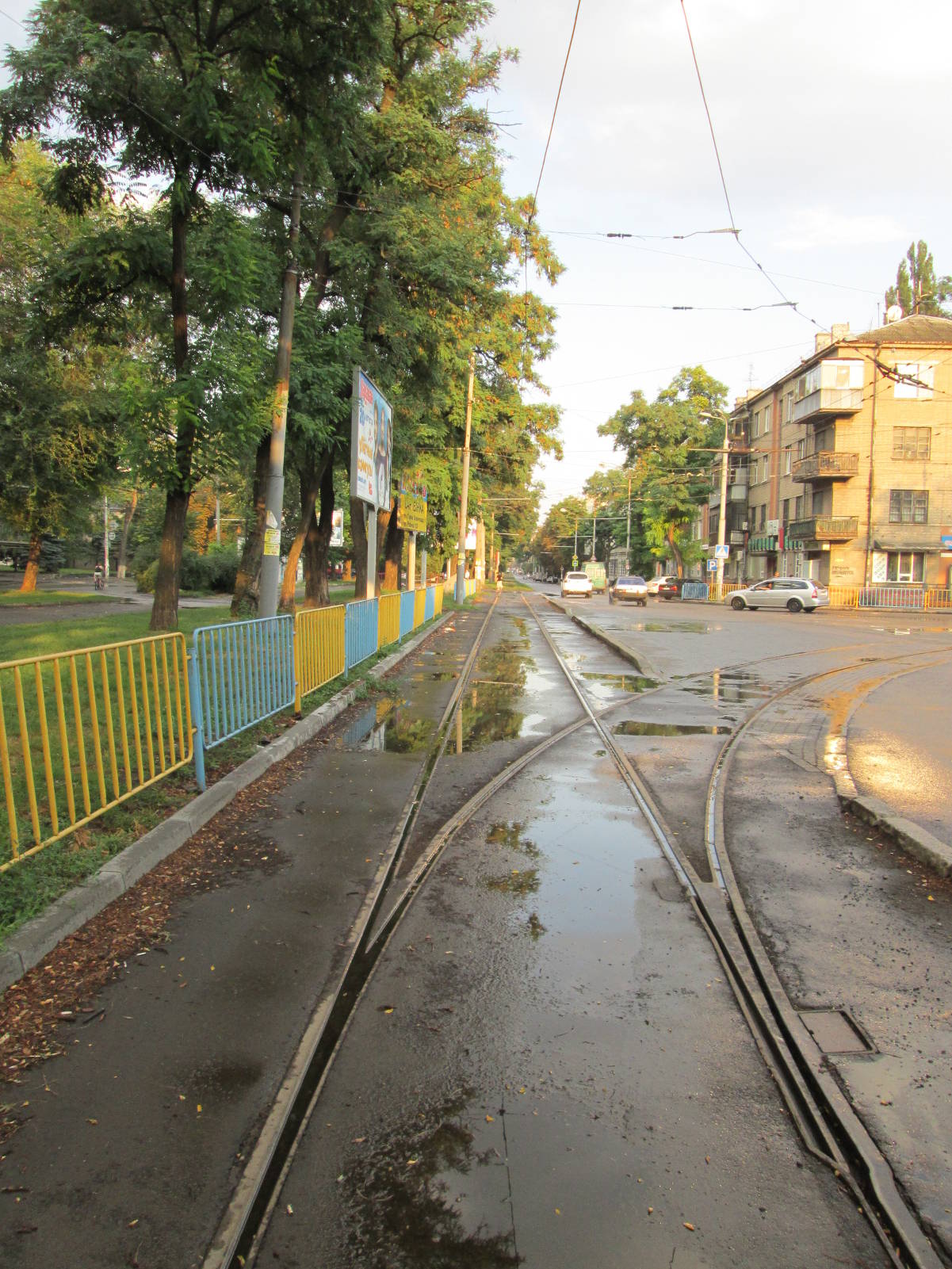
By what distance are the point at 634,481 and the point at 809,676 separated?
183ft

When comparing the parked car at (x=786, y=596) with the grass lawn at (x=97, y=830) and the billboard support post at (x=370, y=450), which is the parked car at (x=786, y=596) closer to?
the billboard support post at (x=370, y=450)

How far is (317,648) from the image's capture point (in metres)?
10.1

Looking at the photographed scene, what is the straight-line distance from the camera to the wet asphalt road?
2277 mm

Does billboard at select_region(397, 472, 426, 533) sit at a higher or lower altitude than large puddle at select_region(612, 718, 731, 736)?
higher

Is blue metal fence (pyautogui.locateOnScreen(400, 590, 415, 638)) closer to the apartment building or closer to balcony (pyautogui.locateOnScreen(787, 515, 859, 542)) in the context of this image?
balcony (pyautogui.locateOnScreen(787, 515, 859, 542))

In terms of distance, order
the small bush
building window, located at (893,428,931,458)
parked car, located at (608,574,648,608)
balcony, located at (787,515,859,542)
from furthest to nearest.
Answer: parked car, located at (608,574,648,608) < balcony, located at (787,515,859,542) < building window, located at (893,428,931,458) < the small bush

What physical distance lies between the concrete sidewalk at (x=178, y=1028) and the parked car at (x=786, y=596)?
37153 millimetres

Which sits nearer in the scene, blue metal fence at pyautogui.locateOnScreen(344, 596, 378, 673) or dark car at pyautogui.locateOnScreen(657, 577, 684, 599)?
blue metal fence at pyautogui.locateOnScreen(344, 596, 378, 673)

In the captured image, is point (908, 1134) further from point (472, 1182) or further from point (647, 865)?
point (647, 865)

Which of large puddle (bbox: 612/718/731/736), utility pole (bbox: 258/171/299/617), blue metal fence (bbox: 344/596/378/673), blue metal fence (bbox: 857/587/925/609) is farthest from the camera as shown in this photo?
blue metal fence (bbox: 857/587/925/609)

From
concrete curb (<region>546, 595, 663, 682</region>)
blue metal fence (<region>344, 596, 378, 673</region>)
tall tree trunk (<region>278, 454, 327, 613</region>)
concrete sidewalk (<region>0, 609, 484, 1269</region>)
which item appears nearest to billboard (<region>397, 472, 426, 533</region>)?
tall tree trunk (<region>278, 454, 327, 613</region>)

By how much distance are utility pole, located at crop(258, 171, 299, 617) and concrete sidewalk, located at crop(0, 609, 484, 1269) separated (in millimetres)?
5519

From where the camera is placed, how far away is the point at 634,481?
2704 inches

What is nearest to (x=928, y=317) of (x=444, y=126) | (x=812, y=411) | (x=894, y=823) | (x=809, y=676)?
(x=812, y=411)
